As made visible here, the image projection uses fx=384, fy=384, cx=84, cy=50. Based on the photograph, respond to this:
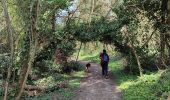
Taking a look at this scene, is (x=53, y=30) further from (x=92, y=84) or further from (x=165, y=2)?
(x=165, y=2)

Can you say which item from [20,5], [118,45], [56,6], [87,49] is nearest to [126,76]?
[118,45]

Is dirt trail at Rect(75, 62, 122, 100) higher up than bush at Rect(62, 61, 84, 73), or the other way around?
bush at Rect(62, 61, 84, 73)

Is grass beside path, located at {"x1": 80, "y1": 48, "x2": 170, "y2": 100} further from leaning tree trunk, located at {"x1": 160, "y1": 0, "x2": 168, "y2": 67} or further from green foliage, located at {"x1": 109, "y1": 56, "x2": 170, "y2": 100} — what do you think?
leaning tree trunk, located at {"x1": 160, "y1": 0, "x2": 168, "y2": 67}

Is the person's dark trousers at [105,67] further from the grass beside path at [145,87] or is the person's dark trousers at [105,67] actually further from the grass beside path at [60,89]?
the grass beside path at [60,89]

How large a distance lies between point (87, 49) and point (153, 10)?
2890 centimetres

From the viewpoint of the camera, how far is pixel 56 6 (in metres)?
28.0

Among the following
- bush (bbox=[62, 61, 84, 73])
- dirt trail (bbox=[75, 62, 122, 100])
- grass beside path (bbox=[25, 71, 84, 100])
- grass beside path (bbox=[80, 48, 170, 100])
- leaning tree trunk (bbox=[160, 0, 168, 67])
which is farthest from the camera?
bush (bbox=[62, 61, 84, 73])

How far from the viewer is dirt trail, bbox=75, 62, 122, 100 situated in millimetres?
21109

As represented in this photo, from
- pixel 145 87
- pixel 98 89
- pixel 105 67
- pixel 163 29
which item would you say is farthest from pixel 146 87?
pixel 163 29

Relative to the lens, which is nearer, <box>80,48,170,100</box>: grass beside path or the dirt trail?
<box>80,48,170,100</box>: grass beside path

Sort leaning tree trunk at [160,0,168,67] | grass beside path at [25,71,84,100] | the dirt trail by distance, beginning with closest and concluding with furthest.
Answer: the dirt trail, grass beside path at [25,71,84,100], leaning tree trunk at [160,0,168,67]

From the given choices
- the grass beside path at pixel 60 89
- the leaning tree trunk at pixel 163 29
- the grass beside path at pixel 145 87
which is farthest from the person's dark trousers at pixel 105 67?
the leaning tree trunk at pixel 163 29

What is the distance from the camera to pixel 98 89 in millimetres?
23438

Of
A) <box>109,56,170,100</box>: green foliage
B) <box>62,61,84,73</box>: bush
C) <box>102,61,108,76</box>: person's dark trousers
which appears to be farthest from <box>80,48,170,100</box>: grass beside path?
<box>62,61,84,73</box>: bush
